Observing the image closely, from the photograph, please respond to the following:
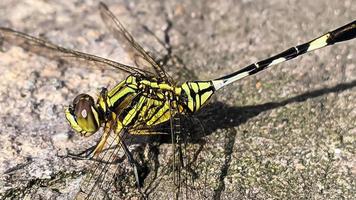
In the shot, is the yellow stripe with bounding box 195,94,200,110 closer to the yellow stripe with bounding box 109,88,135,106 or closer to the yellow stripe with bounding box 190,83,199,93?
the yellow stripe with bounding box 190,83,199,93

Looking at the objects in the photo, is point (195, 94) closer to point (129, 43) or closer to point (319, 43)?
point (129, 43)

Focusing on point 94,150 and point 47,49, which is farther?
point 47,49

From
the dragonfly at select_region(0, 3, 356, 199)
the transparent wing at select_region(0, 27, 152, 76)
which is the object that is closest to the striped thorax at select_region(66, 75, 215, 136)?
the dragonfly at select_region(0, 3, 356, 199)

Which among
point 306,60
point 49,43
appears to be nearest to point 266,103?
point 306,60

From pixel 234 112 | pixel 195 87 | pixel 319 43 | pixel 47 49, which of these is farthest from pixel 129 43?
pixel 319 43

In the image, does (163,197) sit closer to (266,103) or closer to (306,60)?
(266,103)

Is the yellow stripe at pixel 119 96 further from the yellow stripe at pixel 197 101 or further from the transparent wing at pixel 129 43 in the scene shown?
the yellow stripe at pixel 197 101
